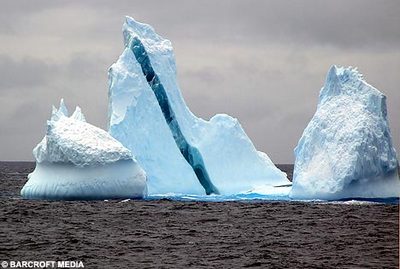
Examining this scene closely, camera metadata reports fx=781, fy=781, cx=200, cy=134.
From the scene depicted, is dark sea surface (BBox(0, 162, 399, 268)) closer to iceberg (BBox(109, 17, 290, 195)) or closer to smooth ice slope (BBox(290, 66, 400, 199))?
smooth ice slope (BBox(290, 66, 400, 199))

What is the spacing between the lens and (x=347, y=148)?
24438 mm

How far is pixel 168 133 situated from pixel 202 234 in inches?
474

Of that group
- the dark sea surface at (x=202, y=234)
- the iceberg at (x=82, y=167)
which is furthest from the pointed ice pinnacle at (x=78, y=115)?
the dark sea surface at (x=202, y=234)

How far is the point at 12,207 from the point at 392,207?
37.1ft

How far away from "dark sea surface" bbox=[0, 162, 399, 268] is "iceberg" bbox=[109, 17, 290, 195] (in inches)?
149

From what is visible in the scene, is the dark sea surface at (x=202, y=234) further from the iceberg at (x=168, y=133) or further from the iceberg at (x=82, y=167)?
the iceberg at (x=168, y=133)

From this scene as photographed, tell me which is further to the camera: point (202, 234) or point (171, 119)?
point (171, 119)

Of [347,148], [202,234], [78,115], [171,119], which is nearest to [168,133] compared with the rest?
[171,119]

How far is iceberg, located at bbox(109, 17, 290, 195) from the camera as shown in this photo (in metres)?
28.4

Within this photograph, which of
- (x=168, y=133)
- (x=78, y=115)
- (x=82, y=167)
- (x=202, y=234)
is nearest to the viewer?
(x=202, y=234)

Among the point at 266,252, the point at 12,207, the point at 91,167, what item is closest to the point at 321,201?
the point at 91,167

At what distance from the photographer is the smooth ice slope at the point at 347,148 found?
79.7 ft

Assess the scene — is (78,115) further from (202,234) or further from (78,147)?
(202,234)

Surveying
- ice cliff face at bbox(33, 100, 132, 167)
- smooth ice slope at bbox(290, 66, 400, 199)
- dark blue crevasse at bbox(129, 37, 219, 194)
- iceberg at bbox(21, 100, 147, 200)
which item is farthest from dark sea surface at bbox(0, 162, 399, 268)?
dark blue crevasse at bbox(129, 37, 219, 194)
